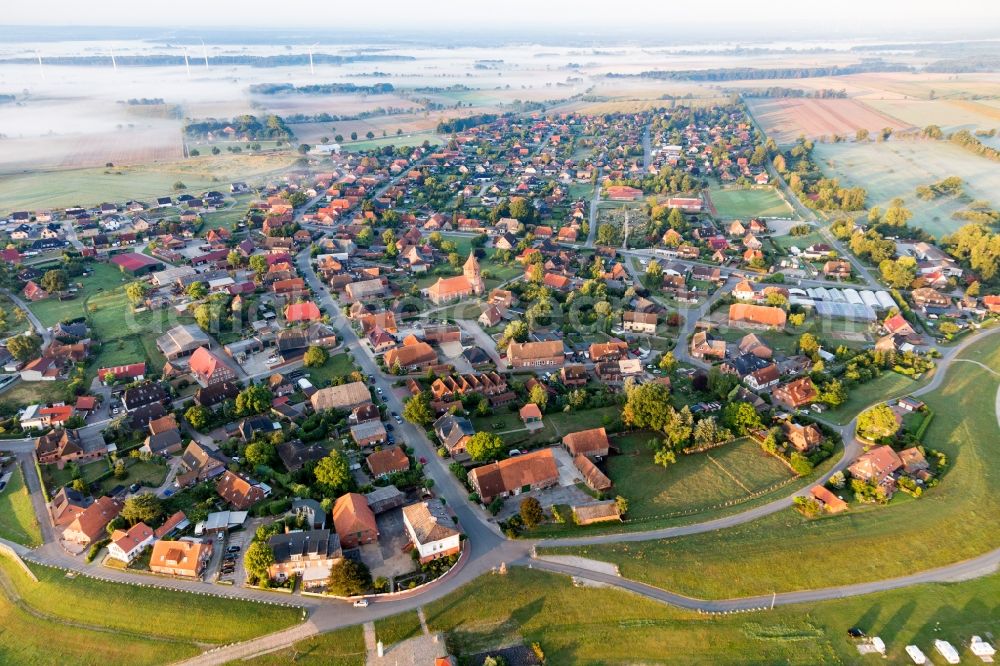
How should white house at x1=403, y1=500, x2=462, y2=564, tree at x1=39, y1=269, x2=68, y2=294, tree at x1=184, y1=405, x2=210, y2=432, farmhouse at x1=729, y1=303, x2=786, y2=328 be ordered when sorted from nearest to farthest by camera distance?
white house at x1=403, y1=500, x2=462, y2=564
tree at x1=184, y1=405, x2=210, y2=432
farmhouse at x1=729, y1=303, x2=786, y2=328
tree at x1=39, y1=269, x2=68, y2=294

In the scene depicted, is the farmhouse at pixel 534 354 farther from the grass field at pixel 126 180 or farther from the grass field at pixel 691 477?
the grass field at pixel 126 180

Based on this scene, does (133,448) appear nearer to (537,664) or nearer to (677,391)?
(537,664)

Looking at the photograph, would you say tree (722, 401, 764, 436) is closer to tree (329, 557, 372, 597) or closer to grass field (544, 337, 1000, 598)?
grass field (544, 337, 1000, 598)

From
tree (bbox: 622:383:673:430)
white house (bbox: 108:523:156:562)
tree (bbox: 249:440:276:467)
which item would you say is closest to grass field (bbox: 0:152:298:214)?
tree (bbox: 249:440:276:467)

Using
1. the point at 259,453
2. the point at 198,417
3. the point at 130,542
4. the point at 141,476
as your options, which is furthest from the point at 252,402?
the point at 130,542

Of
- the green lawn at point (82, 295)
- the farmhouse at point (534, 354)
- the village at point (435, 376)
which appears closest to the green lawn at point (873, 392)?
the village at point (435, 376)

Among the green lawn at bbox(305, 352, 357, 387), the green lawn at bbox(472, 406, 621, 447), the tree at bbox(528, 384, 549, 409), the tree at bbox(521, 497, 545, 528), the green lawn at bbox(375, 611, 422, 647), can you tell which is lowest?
the green lawn at bbox(375, 611, 422, 647)

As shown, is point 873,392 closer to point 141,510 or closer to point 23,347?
point 141,510
